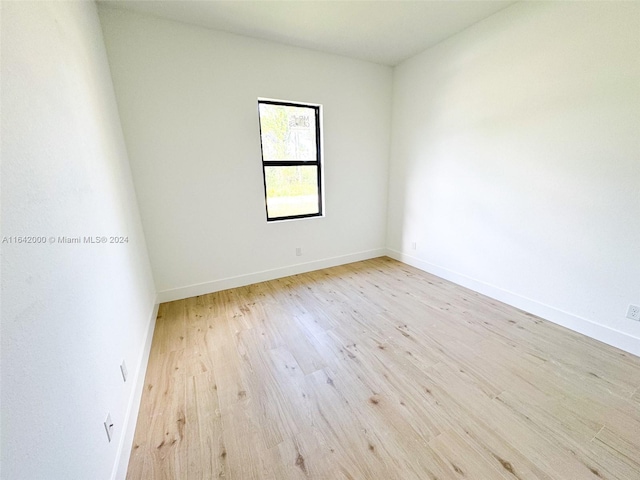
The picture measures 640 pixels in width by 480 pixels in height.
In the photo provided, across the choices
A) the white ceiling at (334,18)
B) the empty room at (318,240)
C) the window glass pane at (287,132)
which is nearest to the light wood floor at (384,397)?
the empty room at (318,240)

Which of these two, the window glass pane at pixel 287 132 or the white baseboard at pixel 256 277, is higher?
the window glass pane at pixel 287 132

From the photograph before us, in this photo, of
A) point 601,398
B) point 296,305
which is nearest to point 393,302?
point 296,305

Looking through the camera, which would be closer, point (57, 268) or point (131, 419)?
point (57, 268)

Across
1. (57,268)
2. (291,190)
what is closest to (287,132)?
(291,190)

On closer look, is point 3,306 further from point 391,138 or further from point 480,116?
point 391,138

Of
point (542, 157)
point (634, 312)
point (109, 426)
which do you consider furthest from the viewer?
point (542, 157)

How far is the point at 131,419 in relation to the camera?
4.54 feet

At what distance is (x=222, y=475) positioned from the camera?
1.15 m

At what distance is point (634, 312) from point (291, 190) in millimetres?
3206

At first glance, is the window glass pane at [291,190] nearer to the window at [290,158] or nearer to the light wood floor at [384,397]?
the window at [290,158]

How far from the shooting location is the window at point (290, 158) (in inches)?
118

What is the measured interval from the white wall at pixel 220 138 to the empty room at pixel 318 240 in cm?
2

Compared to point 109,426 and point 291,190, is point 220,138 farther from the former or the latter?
point 109,426

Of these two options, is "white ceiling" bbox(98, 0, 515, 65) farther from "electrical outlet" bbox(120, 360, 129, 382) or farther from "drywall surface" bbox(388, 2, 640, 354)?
"electrical outlet" bbox(120, 360, 129, 382)
